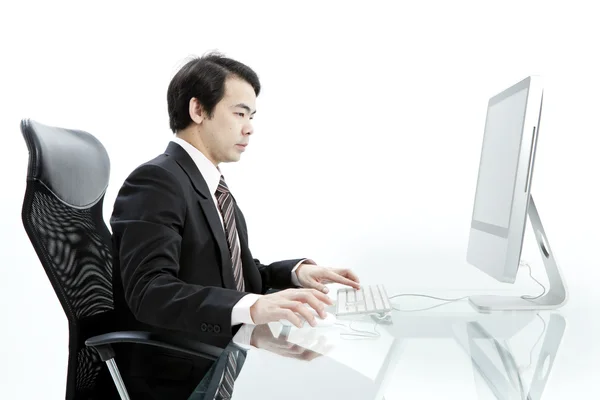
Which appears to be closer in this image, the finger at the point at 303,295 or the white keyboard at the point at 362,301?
the finger at the point at 303,295

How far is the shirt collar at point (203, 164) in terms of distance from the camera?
1.69 metres

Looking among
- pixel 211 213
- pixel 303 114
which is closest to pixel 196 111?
pixel 211 213

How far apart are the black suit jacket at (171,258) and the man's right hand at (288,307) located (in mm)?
67

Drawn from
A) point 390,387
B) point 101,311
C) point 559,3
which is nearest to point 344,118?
point 559,3

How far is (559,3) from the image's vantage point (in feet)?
9.29

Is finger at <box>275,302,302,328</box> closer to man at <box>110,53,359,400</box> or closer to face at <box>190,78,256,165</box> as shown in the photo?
man at <box>110,53,359,400</box>

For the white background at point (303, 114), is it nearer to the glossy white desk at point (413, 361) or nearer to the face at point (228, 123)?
the face at point (228, 123)

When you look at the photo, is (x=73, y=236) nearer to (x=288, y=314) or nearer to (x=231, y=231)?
(x=231, y=231)

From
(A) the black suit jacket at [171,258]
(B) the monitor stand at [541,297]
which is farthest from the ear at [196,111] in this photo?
(B) the monitor stand at [541,297]

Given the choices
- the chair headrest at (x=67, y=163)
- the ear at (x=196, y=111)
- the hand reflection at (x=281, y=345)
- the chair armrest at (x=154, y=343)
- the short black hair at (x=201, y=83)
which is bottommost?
the chair armrest at (x=154, y=343)

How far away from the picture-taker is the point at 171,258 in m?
A: 1.37

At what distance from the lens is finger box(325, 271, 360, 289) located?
5.64 feet

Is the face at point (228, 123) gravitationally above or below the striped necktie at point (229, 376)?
above

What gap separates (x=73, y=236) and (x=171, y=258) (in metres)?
0.29
